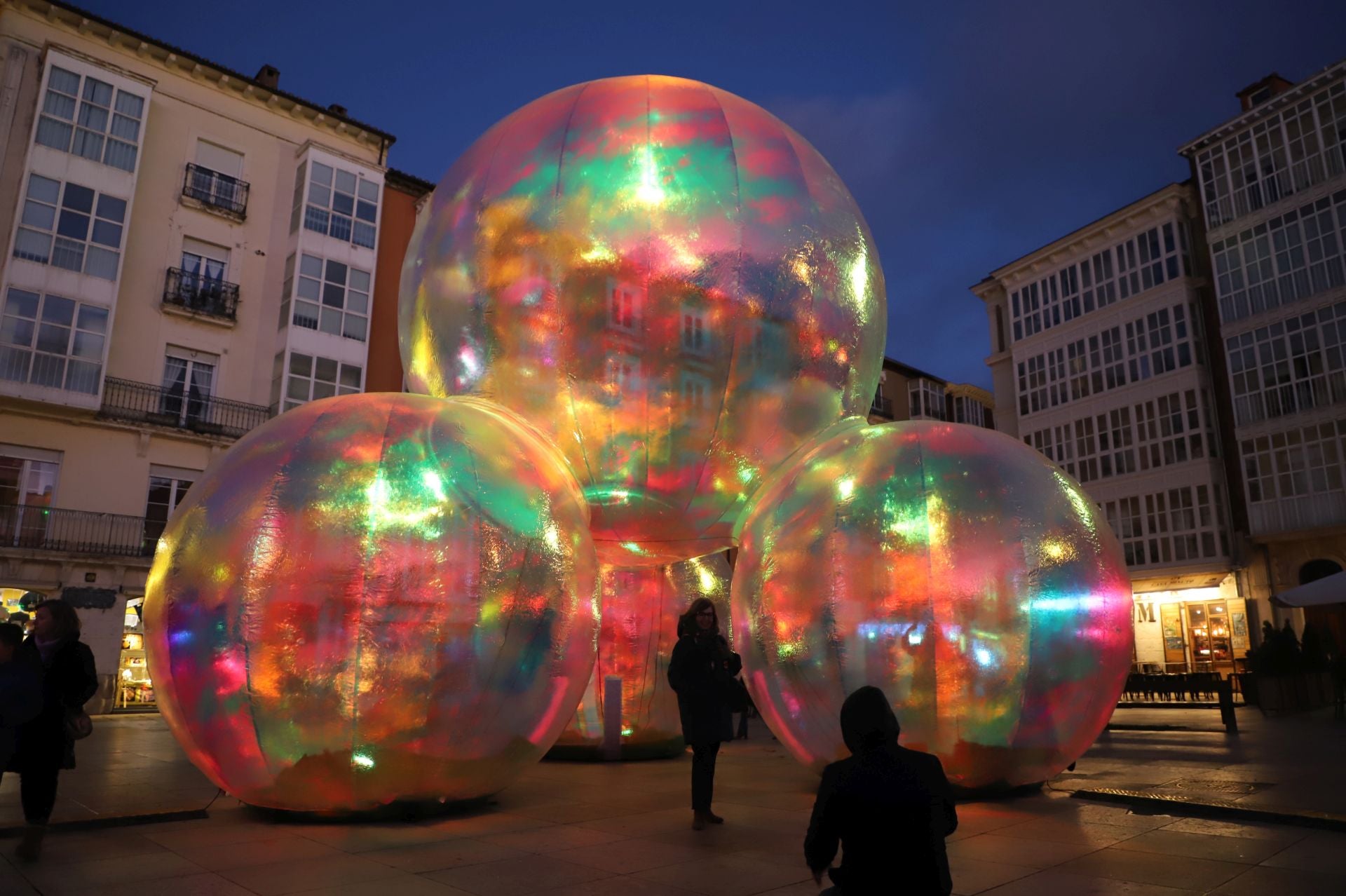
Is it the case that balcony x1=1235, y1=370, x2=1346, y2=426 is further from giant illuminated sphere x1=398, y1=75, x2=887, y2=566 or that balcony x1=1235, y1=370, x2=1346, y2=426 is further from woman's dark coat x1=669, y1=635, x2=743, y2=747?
woman's dark coat x1=669, y1=635, x2=743, y2=747

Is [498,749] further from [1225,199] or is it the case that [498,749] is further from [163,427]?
[1225,199]

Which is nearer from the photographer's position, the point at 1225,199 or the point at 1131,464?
the point at 1225,199

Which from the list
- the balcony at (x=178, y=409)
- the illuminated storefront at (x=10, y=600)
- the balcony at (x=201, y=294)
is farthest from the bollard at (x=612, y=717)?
the balcony at (x=201, y=294)

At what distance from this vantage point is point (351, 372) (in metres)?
25.6

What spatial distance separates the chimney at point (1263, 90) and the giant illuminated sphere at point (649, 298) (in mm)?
30465

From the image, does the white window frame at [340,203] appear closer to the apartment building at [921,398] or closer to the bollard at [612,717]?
the bollard at [612,717]

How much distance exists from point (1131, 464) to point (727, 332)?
29195mm

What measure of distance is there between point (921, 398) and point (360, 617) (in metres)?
42.7

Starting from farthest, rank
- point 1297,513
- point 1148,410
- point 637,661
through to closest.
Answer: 1. point 1148,410
2. point 1297,513
3. point 637,661

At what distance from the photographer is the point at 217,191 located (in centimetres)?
2458

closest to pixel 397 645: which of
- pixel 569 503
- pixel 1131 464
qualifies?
pixel 569 503

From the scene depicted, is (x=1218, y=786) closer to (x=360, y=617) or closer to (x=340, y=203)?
(x=360, y=617)

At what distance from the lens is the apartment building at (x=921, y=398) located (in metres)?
43.8

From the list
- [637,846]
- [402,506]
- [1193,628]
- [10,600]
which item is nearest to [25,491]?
[10,600]
